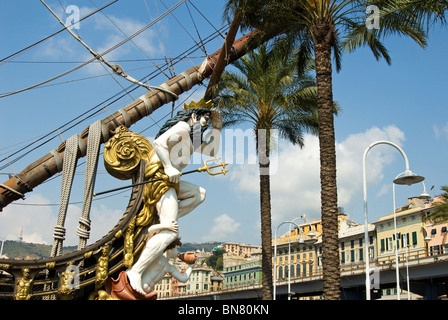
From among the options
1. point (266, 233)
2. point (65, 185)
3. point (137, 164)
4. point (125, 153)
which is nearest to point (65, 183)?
point (65, 185)

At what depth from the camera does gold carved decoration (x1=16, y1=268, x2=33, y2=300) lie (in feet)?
34.4

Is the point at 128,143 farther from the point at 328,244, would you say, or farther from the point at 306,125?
the point at 306,125

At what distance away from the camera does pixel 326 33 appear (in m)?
13.6

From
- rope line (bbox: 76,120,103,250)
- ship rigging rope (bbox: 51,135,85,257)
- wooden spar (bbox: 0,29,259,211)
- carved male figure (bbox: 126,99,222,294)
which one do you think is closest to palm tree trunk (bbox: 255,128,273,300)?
wooden spar (bbox: 0,29,259,211)

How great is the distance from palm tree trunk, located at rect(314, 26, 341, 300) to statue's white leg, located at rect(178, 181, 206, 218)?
10.3 feet

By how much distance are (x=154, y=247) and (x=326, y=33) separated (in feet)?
23.1

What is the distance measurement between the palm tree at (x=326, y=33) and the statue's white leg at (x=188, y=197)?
3.13 meters

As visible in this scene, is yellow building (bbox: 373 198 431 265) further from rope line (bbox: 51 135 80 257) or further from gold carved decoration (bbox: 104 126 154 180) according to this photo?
gold carved decoration (bbox: 104 126 154 180)

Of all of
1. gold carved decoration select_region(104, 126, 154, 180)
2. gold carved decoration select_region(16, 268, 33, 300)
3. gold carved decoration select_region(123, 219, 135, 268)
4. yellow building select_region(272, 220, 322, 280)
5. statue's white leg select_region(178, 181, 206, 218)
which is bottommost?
gold carved decoration select_region(16, 268, 33, 300)

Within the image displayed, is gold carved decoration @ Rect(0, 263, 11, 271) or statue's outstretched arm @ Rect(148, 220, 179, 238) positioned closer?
gold carved decoration @ Rect(0, 263, 11, 271)

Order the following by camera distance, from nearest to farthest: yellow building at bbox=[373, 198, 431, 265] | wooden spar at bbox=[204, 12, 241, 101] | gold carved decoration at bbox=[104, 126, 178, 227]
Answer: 1. gold carved decoration at bbox=[104, 126, 178, 227]
2. wooden spar at bbox=[204, 12, 241, 101]
3. yellow building at bbox=[373, 198, 431, 265]

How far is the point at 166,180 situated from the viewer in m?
11.1

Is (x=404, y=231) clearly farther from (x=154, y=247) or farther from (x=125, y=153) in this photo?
(x=154, y=247)

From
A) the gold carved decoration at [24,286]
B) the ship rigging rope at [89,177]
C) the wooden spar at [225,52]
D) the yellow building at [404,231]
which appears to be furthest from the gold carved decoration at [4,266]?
the yellow building at [404,231]
